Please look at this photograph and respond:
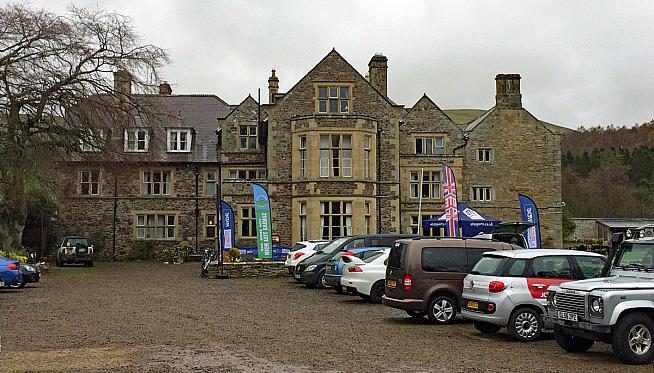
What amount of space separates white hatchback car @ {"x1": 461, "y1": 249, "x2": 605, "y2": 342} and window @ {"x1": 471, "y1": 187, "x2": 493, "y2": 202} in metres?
31.6

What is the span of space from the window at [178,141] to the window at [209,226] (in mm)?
4295

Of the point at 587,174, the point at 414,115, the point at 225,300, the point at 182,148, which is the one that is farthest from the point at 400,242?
the point at 587,174

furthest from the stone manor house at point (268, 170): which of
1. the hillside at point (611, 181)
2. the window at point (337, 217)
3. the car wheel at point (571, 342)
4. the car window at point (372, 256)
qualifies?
the hillside at point (611, 181)

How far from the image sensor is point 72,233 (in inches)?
1813

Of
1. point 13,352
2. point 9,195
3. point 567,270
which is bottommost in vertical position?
point 13,352

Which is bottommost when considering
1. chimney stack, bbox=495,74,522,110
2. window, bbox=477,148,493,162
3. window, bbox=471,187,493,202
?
window, bbox=471,187,493,202

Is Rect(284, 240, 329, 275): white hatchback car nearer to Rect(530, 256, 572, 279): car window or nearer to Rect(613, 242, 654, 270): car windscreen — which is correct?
Rect(530, 256, 572, 279): car window

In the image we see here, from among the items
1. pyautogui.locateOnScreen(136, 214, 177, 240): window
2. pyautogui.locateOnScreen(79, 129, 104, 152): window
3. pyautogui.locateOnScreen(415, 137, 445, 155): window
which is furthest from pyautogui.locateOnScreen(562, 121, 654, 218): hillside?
pyautogui.locateOnScreen(79, 129, 104, 152): window

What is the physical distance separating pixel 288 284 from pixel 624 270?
628 inches

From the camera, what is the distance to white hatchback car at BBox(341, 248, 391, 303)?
19297 millimetres

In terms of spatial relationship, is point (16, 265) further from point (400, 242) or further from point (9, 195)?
point (400, 242)

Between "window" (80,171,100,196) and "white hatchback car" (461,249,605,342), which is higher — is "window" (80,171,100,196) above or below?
above

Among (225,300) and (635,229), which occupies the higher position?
(635,229)

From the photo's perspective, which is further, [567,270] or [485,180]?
[485,180]
